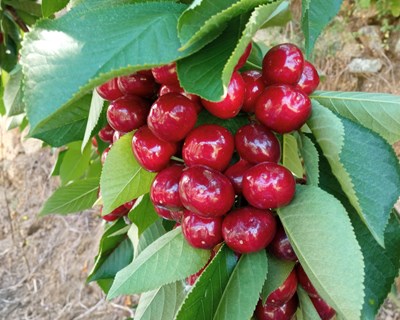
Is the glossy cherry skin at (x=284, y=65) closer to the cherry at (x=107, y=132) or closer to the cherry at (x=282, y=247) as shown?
the cherry at (x=282, y=247)

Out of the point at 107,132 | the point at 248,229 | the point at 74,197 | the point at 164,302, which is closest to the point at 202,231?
the point at 248,229

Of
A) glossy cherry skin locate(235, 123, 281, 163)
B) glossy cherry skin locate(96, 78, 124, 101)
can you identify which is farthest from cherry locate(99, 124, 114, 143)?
glossy cherry skin locate(235, 123, 281, 163)

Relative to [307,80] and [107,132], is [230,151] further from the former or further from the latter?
[107,132]

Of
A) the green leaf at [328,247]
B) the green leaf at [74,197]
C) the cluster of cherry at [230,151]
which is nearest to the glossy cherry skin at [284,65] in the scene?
the cluster of cherry at [230,151]

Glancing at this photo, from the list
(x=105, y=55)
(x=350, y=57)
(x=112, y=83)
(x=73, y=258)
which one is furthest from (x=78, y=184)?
(x=73, y=258)

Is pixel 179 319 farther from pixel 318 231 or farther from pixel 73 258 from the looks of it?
pixel 73 258

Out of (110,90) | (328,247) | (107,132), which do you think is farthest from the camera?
(107,132)
